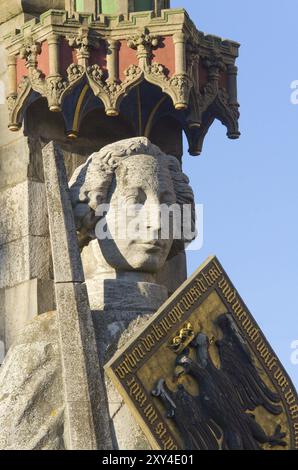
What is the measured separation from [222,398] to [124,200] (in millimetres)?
1691

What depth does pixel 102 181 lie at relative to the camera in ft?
98.7

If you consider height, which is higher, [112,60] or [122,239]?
[112,60]

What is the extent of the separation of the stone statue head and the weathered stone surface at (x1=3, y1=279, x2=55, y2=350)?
798 millimetres

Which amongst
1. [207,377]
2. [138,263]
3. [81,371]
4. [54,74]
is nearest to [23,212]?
[54,74]

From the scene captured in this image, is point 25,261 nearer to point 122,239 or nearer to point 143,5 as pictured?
point 122,239

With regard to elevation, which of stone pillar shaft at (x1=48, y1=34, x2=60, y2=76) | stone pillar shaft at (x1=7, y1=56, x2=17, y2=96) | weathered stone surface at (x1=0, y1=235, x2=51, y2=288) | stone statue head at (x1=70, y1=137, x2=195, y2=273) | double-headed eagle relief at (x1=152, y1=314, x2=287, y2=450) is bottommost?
double-headed eagle relief at (x1=152, y1=314, x2=287, y2=450)

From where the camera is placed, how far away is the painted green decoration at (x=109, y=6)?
102 ft

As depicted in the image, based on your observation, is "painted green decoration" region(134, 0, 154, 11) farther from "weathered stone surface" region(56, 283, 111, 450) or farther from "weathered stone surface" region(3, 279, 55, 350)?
"weathered stone surface" region(56, 283, 111, 450)

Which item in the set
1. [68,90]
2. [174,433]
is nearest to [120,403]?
[174,433]

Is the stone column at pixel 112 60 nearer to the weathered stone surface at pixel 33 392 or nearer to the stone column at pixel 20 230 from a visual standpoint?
the stone column at pixel 20 230

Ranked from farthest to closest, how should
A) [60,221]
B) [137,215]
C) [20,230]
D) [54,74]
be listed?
[20,230] → [54,74] → [137,215] → [60,221]

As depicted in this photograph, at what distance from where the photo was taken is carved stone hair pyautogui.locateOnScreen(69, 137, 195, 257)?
30.1m

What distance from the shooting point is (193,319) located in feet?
97.1

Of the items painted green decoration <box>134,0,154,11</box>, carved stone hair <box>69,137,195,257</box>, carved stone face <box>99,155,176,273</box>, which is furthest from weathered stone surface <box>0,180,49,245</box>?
painted green decoration <box>134,0,154,11</box>
